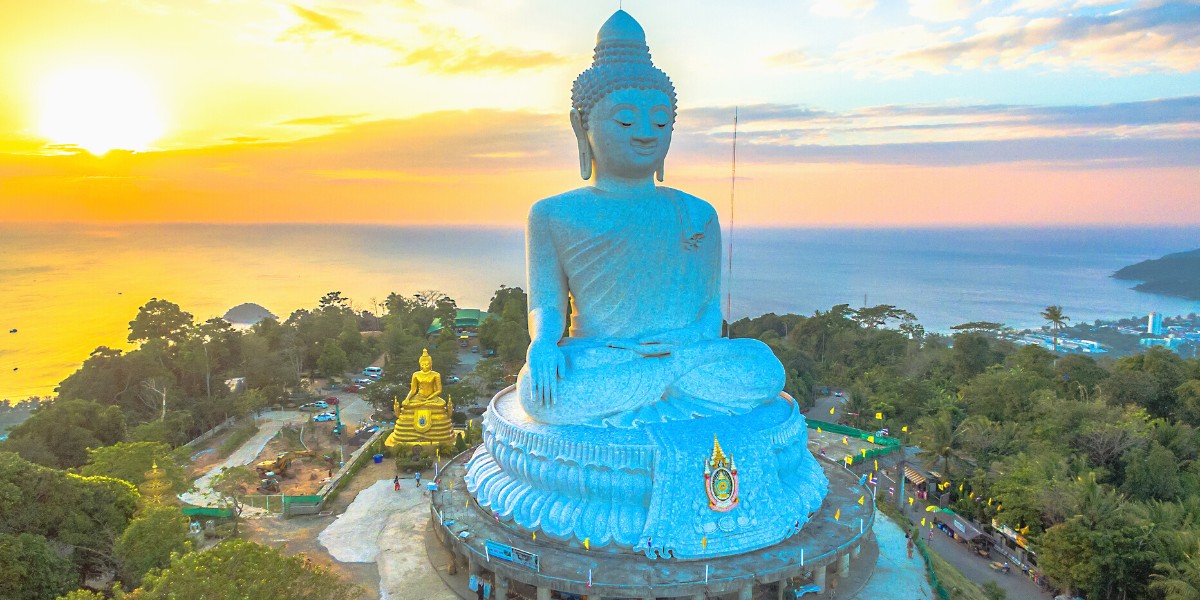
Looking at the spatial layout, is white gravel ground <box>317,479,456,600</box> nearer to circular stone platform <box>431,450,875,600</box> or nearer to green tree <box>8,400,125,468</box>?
circular stone platform <box>431,450,875,600</box>

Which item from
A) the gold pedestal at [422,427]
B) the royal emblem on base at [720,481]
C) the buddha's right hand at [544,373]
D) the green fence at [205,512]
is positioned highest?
the buddha's right hand at [544,373]

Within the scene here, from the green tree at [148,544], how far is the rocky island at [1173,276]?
96888 mm

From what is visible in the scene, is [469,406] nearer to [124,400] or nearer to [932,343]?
[124,400]

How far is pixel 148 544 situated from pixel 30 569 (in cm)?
152

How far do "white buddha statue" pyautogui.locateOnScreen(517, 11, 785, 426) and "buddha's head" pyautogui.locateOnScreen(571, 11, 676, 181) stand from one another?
0.02 meters

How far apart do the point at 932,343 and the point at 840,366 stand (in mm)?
8161

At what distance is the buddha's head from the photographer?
1270cm

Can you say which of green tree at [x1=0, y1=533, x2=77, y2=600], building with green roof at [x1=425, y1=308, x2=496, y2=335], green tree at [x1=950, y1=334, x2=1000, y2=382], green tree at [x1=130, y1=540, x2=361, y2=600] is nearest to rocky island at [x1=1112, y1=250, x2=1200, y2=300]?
green tree at [x1=950, y1=334, x2=1000, y2=382]

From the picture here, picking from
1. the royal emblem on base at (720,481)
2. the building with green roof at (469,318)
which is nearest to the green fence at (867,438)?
the royal emblem on base at (720,481)

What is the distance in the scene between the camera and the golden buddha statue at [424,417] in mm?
19047

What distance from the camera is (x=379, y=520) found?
571 inches

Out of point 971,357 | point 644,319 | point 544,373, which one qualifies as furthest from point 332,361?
→ point 971,357

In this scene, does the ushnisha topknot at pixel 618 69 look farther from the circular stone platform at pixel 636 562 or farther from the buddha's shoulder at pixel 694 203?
the circular stone platform at pixel 636 562

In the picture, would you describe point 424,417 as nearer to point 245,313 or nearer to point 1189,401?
→ point 1189,401
